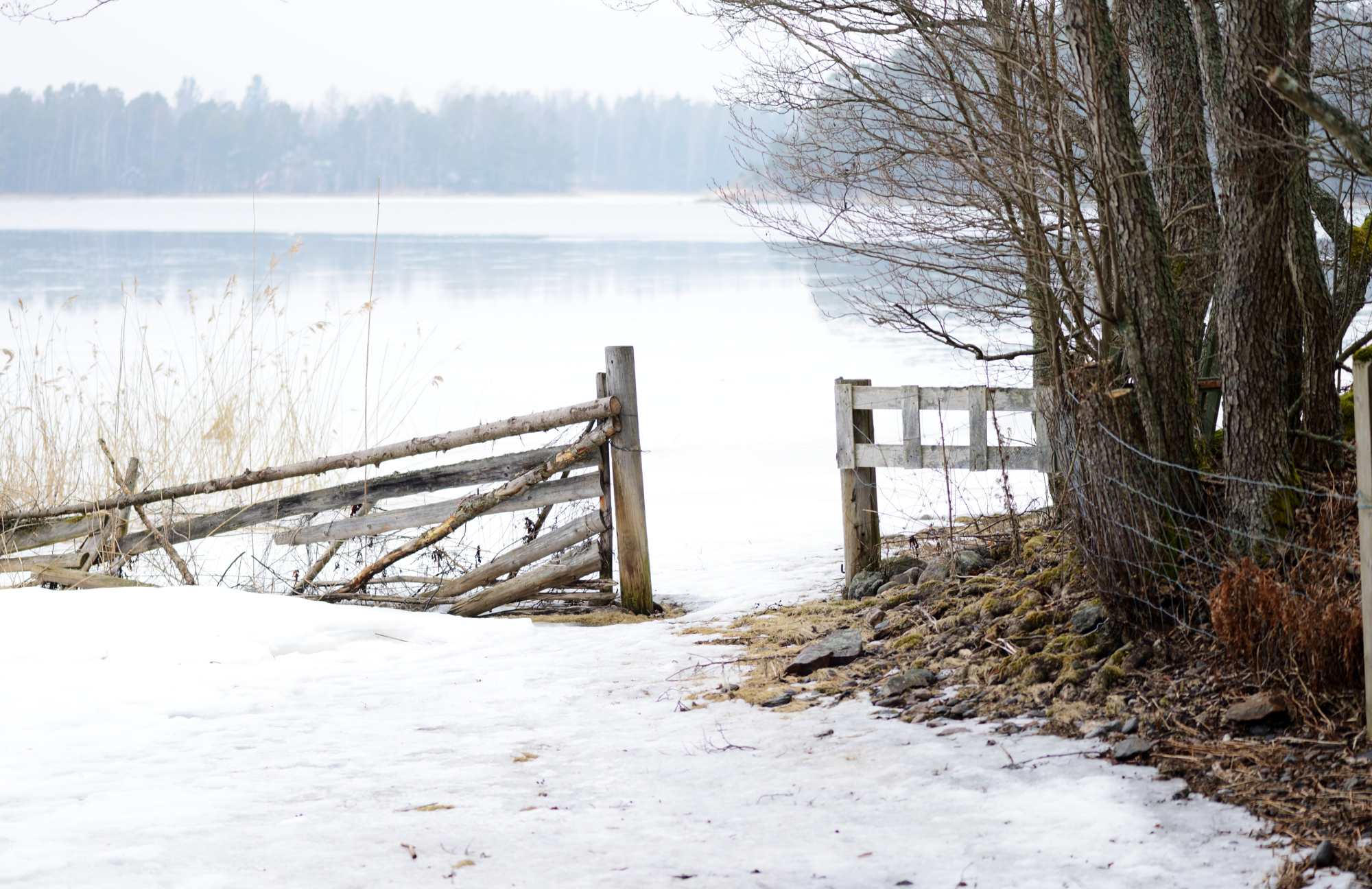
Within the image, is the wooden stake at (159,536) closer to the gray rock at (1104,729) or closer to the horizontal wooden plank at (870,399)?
the horizontal wooden plank at (870,399)

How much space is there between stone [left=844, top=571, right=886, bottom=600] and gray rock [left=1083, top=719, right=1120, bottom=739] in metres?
2.30

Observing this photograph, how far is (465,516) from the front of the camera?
21.0ft

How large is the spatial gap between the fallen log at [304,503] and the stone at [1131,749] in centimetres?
358

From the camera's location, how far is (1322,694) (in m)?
3.56

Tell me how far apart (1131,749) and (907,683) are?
41.7 inches

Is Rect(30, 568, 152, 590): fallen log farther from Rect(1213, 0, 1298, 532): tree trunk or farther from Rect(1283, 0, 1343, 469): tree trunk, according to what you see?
Rect(1283, 0, 1343, 469): tree trunk

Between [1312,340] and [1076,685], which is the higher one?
[1312,340]

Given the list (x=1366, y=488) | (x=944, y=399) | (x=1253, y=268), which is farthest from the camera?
(x=944, y=399)

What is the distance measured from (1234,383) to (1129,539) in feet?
2.37

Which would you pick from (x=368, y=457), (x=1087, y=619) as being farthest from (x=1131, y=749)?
(x=368, y=457)

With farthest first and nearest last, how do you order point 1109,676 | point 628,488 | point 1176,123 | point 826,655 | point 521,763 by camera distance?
point 628,488 → point 1176,123 → point 826,655 → point 1109,676 → point 521,763

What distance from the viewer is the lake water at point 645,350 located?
931 cm

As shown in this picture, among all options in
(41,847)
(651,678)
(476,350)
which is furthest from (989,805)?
(476,350)

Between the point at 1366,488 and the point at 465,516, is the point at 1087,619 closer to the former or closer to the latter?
the point at 1366,488
